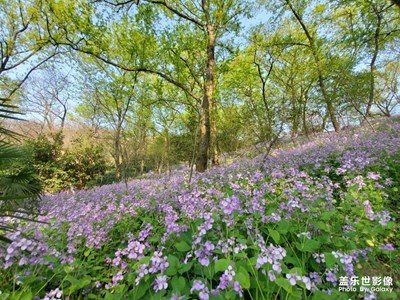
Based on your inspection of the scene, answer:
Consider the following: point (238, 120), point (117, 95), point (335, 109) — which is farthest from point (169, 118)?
point (335, 109)

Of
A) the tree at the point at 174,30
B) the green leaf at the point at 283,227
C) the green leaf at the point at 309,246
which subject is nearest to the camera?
the green leaf at the point at 309,246

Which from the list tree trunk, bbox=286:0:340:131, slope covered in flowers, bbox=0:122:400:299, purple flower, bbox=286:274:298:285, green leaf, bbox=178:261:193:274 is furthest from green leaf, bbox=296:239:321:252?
tree trunk, bbox=286:0:340:131

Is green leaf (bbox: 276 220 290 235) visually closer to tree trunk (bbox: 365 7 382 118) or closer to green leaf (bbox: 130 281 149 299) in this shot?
green leaf (bbox: 130 281 149 299)

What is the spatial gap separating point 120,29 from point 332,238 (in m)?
9.56

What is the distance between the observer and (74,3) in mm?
6445

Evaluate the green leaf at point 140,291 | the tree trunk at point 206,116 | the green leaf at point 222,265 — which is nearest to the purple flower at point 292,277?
the green leaf at point 222,265

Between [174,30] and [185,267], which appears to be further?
[174,30]

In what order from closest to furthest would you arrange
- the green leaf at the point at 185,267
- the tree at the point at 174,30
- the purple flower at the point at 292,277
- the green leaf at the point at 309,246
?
the purple flower at the point at 292,277 < the green leaf at the point at 185,267 < the green leaf at the point at 309,246 < the tree at the point at 174,30

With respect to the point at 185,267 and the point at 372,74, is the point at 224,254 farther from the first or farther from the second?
the point at 372,74

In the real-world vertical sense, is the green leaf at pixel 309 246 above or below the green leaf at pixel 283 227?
below

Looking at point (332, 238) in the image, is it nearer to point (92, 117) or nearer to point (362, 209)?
point (362, 209)

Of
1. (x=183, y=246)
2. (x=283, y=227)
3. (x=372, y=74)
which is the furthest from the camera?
(x=372, y=74)

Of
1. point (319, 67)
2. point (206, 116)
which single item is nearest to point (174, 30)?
point (206, 116)

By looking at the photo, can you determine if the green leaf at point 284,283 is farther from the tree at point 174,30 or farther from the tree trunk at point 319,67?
the tree trunk at point 319,67
